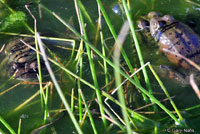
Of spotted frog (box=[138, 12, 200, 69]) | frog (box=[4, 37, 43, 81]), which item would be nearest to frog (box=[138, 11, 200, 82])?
spotted frog (box=[138, 12, 200, 69])

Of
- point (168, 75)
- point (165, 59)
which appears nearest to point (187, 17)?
point (165, 59)

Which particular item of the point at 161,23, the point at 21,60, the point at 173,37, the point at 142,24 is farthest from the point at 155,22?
the point at 21,60

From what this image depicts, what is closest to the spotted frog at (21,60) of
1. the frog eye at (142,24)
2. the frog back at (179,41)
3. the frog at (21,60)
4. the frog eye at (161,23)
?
the frog at (21,60)

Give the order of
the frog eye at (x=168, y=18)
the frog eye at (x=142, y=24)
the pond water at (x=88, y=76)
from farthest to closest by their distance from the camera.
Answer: the frog eye at (x=142, y=24) < the frog eye at (x=168, y=18) < the pond water at (x=88, y=76)

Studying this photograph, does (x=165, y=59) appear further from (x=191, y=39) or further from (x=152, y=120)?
(x=152, y=120)

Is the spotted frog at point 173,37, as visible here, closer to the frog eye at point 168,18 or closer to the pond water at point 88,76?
the frog eye at point 168,18

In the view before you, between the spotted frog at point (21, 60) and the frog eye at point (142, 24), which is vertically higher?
the spotted frog at point (21, 60)

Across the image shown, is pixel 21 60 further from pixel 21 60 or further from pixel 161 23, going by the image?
pixel 161 23

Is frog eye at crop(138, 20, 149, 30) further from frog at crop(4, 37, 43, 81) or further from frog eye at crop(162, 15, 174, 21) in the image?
frog at crop(4, 37, 43, 81)
